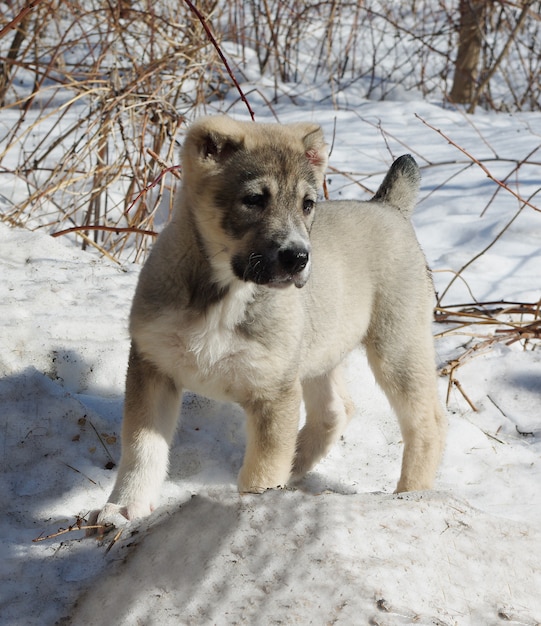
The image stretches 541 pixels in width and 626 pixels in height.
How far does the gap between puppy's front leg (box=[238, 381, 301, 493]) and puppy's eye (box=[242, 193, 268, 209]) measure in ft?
2.32

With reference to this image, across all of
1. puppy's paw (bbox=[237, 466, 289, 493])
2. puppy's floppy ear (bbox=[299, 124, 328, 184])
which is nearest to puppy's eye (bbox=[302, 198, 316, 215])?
puppy's floppy ear (bbox=[299, 124, 328, 184])

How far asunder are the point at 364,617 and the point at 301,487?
1886 millimetres

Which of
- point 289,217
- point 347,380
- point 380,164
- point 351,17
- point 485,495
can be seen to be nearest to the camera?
point 289,217

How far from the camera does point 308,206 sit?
3.19 meters

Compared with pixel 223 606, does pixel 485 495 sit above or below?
below

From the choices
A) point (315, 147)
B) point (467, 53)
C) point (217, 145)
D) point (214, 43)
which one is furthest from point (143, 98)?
point (467, 53)

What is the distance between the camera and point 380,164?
7.75 metres

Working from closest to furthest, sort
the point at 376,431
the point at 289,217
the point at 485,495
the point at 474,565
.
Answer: the point at 474,565 → the point at 289,217 → the point at 485,495 → the point at 376,431

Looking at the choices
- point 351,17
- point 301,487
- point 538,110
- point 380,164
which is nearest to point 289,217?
point 301,487

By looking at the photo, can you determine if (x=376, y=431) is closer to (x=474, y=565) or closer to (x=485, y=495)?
(x=485, y=495)

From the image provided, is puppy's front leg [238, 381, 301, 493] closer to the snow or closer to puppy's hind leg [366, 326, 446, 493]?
the snow

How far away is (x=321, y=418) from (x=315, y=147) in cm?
150

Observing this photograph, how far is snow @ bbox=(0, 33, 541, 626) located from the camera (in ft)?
7.64

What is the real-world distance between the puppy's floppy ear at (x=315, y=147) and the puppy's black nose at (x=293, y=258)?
1.84 ft
